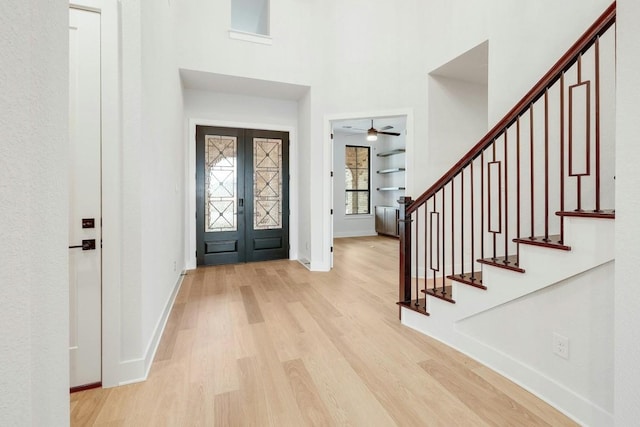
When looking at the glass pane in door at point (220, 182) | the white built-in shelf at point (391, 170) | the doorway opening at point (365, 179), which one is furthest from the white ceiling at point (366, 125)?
the glass pane in door at point (220, 182)

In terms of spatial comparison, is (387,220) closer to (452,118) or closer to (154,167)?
(452,118)

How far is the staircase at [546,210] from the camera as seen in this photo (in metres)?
1.50

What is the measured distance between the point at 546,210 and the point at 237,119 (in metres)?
4.38

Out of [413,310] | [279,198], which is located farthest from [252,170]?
[413,310]

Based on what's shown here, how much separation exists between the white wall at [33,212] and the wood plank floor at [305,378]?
3.07 ft

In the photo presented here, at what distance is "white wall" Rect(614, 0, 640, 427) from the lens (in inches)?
42.1

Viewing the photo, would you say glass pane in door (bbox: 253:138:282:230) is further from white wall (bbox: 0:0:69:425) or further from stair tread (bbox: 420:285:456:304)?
white wall (bbox: 0:0:69:425)

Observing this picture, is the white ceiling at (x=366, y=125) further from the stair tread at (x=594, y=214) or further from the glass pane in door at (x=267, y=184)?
the stair tread at (x=594, y=214)

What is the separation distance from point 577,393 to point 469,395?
20.4 inches

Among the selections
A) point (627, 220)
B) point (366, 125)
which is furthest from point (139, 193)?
point (366, 125)

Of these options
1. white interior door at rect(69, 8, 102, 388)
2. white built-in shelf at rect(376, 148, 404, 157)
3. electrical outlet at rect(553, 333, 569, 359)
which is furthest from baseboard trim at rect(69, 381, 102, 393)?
white built-in shelf at rect(376, 148, 404, 157)

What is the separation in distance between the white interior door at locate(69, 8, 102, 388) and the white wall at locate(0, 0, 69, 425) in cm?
103

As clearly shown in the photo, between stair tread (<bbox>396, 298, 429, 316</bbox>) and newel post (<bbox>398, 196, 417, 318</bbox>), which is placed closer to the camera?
stair tread (<bbox>396, 298, 429, 316</bbox>)

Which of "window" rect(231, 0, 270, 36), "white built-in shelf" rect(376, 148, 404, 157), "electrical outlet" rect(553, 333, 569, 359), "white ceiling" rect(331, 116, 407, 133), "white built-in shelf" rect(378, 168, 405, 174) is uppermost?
"window" rect(231, 0, 270, 36)
